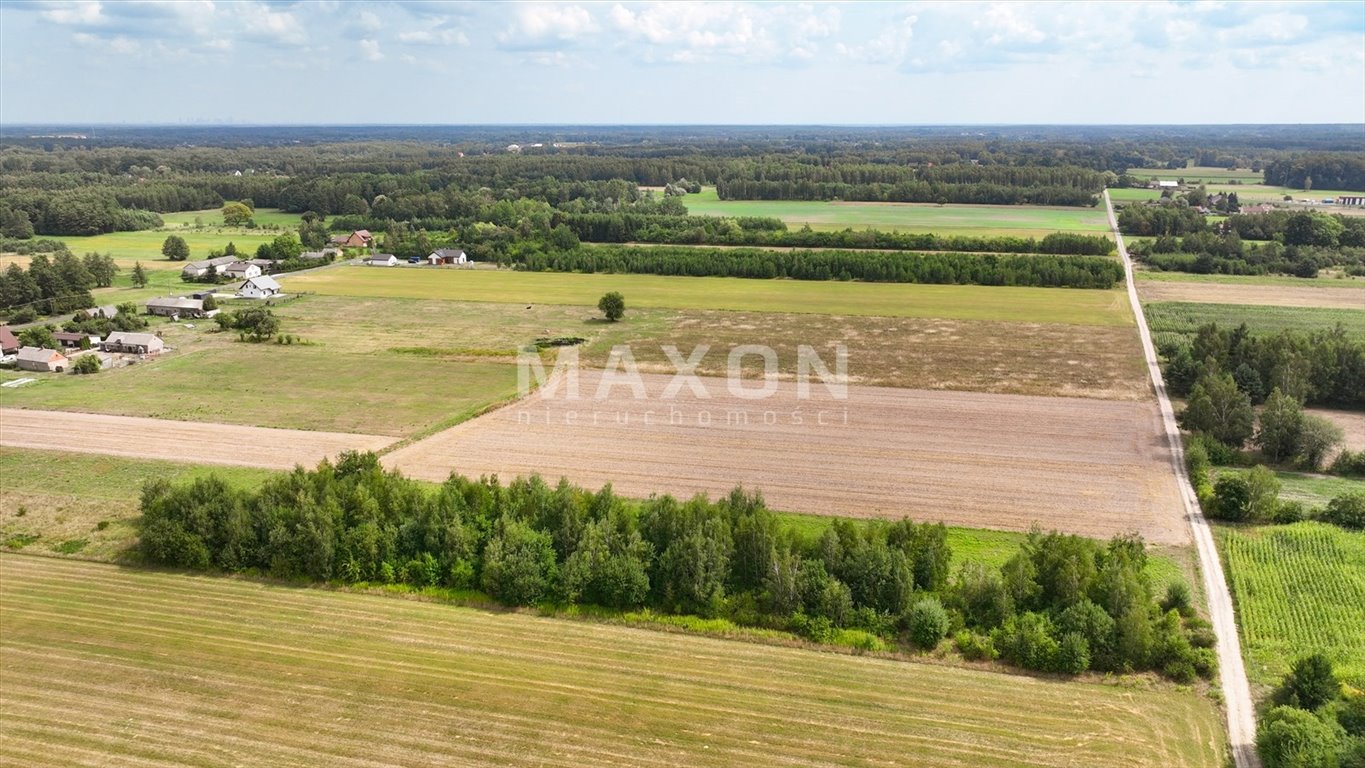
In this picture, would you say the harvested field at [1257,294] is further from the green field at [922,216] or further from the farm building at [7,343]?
the farm building at [7,343]

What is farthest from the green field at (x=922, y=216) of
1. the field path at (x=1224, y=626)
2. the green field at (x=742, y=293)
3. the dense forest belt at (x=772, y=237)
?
the field path at (x=1224, y=626)

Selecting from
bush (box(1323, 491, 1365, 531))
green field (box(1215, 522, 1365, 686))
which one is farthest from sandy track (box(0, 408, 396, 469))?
bush (box(1323, 491, 1365, 531))

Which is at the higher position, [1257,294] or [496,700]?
[1257,294]

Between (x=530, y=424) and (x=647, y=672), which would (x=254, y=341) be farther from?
(x=647, y=672)

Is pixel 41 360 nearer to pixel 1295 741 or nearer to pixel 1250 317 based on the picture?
pixel 1295 741

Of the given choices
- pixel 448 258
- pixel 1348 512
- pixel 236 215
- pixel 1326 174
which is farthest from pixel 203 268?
pixel 1326 174

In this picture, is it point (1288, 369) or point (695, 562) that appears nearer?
point (695, 562)

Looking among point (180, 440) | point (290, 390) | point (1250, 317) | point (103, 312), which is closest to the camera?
point (180, 440)
